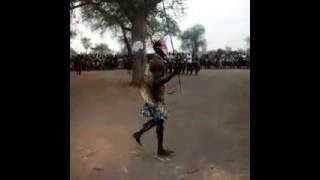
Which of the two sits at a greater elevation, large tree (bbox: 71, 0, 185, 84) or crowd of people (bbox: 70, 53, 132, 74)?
large tree (bbox: 71, 0, 185, 84)

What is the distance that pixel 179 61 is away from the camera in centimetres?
238

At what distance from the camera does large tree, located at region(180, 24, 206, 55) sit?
2.36 meters

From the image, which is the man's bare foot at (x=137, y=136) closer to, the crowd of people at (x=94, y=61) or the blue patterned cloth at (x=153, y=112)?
the blue patterned cloth at (x=153, y=112)

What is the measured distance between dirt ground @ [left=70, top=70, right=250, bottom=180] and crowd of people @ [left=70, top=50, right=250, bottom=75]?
3 cm

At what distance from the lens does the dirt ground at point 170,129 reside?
2.31 meters

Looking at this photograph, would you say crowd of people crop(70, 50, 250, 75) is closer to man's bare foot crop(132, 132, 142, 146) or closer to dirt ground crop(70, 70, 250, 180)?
→ dirt ground crop(70, 70, 250, 180)

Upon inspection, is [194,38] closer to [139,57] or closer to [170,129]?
[139,57]

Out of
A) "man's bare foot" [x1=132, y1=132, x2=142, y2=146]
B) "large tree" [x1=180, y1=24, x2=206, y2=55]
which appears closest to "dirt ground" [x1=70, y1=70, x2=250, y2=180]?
"man's bare foot" [x1=132, y1=132, x2=142, y2=146]

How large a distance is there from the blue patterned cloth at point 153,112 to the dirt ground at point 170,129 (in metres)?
0.03

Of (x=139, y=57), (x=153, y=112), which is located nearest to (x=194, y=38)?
(x=139, y=57)

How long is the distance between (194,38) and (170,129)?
0.41 m
